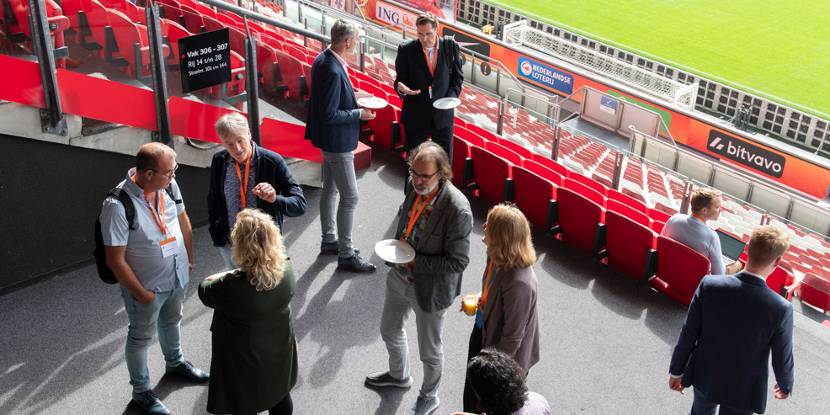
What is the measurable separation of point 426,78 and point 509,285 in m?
2.95

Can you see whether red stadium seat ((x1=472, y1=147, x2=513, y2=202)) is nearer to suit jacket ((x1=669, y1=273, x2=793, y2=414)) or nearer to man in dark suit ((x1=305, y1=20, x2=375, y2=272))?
man in dark suit ((x1=305, y1=20, x2=375, y2=272))

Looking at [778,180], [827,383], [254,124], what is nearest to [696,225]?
[827,383]

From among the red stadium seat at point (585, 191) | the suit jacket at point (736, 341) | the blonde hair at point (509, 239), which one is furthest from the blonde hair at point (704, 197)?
the blonde hair at point (509, 239)

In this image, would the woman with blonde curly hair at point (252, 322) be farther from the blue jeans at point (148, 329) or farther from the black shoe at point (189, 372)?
the black shoe at point (189, 372)

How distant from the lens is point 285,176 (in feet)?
14.5

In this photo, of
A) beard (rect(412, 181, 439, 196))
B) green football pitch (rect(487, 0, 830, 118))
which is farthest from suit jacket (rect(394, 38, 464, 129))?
green football pitch (rect(487, 0, 830, 118))

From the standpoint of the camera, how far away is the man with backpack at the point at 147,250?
12.5 feet

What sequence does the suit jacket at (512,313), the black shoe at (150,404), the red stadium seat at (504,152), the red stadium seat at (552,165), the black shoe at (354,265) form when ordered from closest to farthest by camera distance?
the suit jacket at (512,313)
the black shoe at (150,404)
the black shoe at (354,265)
the red stadium seat at (504,152)
the red stadium seat at (552,165)

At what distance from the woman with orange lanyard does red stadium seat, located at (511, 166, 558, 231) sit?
2.84 meters

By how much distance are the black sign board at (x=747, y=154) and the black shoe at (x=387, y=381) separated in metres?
13.6

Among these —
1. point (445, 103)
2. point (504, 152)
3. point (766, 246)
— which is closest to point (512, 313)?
point (766, 246)

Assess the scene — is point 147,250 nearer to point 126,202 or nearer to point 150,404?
point 126,202

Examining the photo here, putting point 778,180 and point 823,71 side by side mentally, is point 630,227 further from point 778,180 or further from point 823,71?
point 823,71

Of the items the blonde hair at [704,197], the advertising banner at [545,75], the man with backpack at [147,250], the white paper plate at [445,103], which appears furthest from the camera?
the advertising banner at [545,75]
